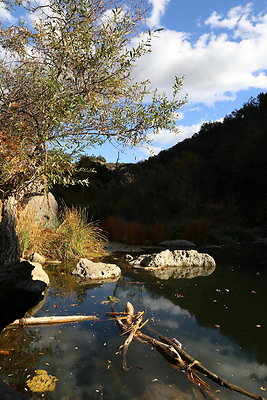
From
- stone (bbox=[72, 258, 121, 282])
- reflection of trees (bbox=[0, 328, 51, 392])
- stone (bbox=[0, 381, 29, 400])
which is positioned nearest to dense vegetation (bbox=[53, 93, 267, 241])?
stone (bbox=[72, 258, 121, 282])

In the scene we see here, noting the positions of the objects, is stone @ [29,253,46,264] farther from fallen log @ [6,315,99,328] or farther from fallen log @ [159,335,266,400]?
fallen log @ [159,335,266,400]

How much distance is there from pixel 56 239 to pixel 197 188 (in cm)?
1528

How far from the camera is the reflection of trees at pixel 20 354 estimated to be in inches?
74.9

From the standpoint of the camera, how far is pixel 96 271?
480 cm

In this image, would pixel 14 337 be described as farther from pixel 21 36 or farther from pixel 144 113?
pixel 21 36

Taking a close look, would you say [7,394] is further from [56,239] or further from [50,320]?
[56,239]

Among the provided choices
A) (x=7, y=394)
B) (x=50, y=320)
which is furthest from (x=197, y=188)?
(x=7, y=394)

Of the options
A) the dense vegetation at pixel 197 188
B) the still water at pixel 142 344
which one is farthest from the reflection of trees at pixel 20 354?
the dense vegetation at pixel 197 188

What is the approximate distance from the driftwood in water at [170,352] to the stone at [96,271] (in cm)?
166

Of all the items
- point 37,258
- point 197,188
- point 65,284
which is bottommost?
point 65,284

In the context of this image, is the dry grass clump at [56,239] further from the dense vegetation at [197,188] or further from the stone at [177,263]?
the dense vegetation at [197,188]

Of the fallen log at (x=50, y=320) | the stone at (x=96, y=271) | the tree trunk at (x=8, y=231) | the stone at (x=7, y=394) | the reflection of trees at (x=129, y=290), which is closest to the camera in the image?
the stone at (x=7, y=394)

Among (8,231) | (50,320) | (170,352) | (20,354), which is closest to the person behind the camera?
(20,354)

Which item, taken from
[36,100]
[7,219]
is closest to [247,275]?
[7,219]
